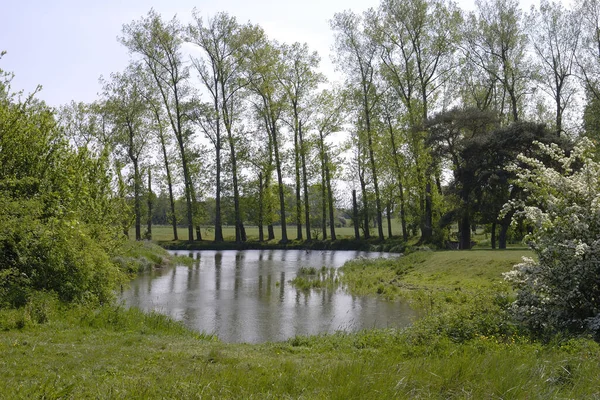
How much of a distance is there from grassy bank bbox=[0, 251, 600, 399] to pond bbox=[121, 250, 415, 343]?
2.61 meters

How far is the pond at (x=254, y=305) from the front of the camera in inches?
533

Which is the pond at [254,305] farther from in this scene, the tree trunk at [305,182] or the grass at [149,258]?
the tree trunk at [305,182]

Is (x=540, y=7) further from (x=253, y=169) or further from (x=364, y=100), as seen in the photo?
(x=253, y=169)

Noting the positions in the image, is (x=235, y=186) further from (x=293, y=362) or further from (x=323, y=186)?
(x=293, y=362)

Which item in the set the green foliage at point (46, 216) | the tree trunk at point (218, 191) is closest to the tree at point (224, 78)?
the tree trunk at point (218, 191)

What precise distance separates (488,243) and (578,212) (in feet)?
113

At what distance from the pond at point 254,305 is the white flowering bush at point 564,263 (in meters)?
4.14

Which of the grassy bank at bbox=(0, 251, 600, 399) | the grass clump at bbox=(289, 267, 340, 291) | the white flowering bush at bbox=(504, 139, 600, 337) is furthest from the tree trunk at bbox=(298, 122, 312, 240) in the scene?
the white flowering bush at bbox=(504, 139, 600, 337)

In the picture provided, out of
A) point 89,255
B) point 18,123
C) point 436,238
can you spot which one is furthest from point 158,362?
point 436,238

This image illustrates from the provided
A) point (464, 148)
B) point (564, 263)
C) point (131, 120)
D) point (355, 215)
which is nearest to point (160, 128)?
point (131, 120)

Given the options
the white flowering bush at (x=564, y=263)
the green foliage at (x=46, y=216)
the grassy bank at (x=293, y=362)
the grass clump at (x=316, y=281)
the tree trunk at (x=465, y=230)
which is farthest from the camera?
the tree trunk at (x=465, y=230)

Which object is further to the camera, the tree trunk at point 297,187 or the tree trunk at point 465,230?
the tree trunk at point 297,187

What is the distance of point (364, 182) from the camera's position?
51688 millimetres

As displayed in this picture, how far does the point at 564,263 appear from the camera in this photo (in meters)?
9.48
